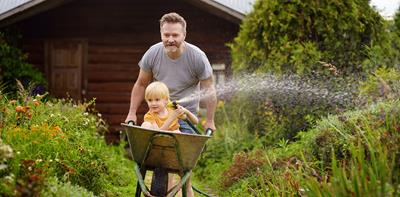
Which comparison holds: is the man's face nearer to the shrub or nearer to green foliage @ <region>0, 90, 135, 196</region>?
green foliage @ <region>0, 90, 135, 196</region>

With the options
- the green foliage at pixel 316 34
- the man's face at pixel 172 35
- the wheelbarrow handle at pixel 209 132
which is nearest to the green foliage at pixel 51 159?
the wheelbarrow handle at pixel 209 132

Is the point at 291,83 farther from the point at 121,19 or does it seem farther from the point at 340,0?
the point at 121,19

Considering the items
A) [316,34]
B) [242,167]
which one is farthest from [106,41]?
[242,167]

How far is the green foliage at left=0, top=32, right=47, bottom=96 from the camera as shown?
10.7m

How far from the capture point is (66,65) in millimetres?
12352

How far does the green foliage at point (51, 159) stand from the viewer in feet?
12.0

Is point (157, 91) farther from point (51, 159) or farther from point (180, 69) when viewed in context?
point (51, 159)

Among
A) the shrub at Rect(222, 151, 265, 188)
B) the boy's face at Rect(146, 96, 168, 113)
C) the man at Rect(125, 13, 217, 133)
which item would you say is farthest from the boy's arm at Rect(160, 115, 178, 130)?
the shrub at Rect(222, 151, 265, 188)

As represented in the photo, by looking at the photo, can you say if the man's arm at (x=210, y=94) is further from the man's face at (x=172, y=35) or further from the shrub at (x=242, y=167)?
the shrub at (x=242, y=167)

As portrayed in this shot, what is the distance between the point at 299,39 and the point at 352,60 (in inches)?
27.4

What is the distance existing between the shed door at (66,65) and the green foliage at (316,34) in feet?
18.4

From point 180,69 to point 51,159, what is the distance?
48.1 inches

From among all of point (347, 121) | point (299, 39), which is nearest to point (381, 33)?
point (299, 39)

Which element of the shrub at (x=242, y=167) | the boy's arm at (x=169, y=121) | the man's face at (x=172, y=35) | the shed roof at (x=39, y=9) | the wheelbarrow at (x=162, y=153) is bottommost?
the shrub at (x=242, y=167)
